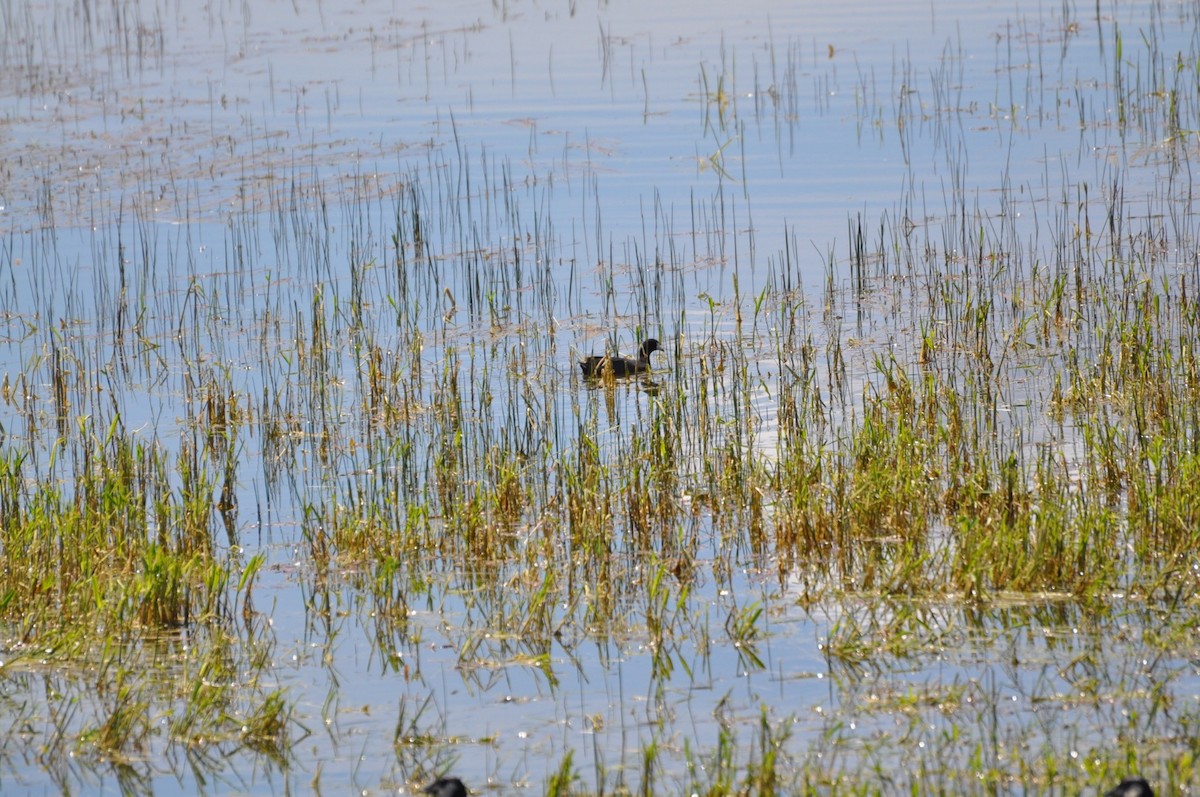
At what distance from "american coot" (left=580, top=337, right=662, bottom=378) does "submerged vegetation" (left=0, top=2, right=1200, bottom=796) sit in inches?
5.2

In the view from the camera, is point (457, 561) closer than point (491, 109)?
Yes

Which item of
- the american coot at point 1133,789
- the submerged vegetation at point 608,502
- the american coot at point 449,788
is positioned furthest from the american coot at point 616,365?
the american coot at point 1133,789

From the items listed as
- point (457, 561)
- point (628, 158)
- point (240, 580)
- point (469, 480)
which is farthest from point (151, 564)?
point (628, 158)

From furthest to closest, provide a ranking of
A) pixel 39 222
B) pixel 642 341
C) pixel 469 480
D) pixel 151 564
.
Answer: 1. pixel 39 222
2. pixel 642 341
3. pixel 469 480
4. pixel 151 564

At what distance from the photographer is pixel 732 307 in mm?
11883

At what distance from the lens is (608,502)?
7.51m

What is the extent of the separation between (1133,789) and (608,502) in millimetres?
3613

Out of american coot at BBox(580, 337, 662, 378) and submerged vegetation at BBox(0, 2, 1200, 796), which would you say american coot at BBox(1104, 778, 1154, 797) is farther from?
american coot at BBox(580, 337, 662, 378)

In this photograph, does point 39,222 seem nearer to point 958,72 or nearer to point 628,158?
point 628,158

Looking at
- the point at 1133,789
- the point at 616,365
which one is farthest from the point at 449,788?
the point at 616,365

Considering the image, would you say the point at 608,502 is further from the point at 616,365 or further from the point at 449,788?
the point at 449,788

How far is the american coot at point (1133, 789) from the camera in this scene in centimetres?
425

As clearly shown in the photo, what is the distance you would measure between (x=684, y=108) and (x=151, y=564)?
1418cm

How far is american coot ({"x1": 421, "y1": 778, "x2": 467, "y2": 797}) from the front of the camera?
4695mm
